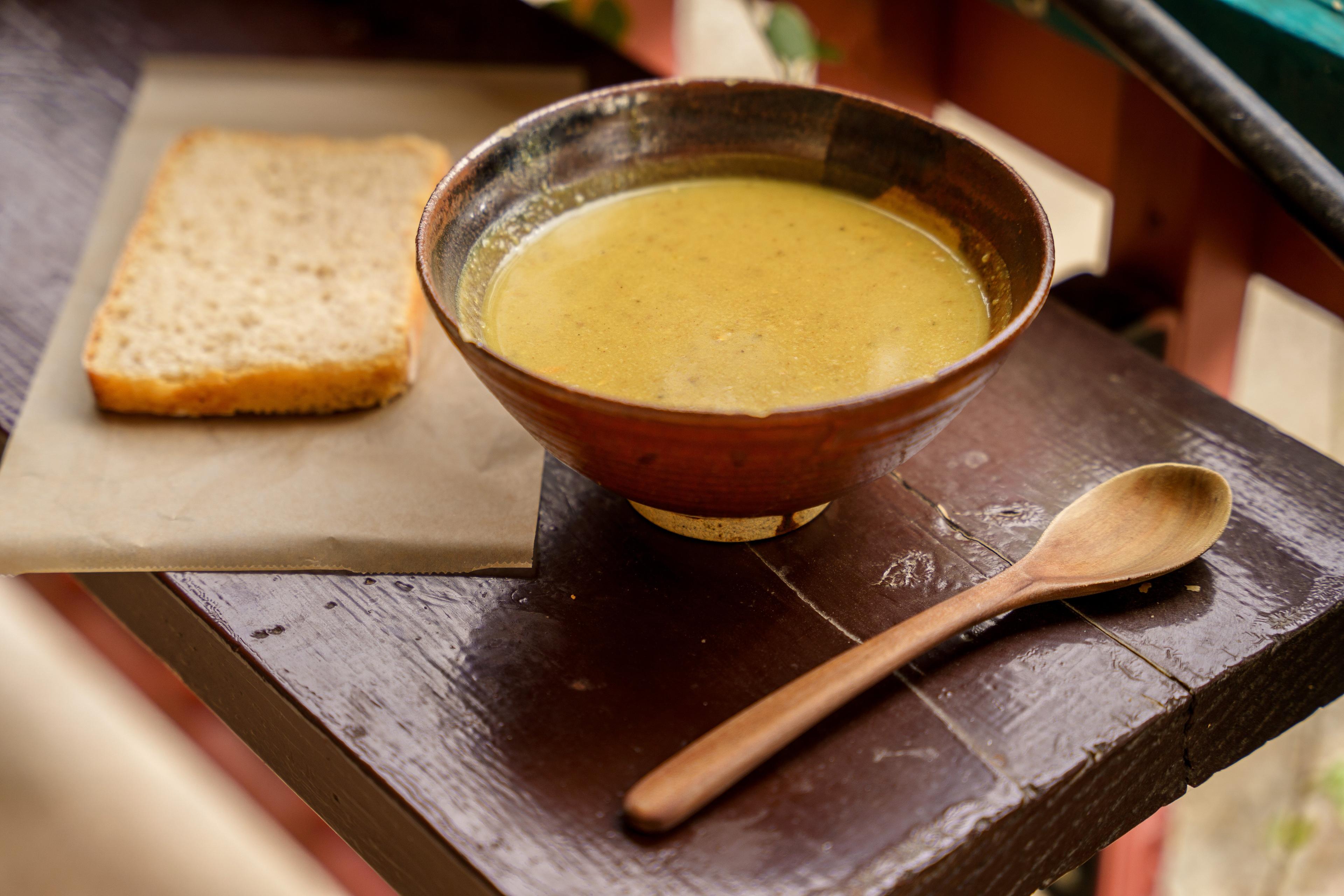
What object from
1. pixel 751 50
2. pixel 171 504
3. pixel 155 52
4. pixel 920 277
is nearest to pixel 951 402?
pixel 920 277

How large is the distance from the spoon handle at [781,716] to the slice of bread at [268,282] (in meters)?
0.52

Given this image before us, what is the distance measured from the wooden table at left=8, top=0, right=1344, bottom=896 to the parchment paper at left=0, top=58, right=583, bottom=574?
0.08ft

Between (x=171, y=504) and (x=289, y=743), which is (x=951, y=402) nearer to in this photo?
(x=289, y=743)

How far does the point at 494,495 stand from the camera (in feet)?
3.10

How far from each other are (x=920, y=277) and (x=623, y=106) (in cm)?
30

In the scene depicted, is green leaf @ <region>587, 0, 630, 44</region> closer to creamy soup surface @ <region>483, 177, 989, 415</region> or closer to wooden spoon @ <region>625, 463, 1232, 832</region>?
creamy soup surface @ <region>483, 177, 989, 415</region>

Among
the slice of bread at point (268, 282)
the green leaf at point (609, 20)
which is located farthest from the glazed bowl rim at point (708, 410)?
the green leaf at point (609, 20)

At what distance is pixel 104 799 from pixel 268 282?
52.6 inches

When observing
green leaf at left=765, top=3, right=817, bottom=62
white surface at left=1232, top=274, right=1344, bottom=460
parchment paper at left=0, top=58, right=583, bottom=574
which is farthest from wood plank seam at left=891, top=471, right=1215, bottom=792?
white surface at left=1232, top=274, right=1344, bottom=460

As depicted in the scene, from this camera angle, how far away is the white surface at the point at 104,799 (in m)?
1.95

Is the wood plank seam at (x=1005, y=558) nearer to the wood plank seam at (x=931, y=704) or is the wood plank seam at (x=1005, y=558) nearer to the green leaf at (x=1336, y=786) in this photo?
the wood plank seam at (x=931, y=704)

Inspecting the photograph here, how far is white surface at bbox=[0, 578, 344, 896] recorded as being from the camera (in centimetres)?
→ 195

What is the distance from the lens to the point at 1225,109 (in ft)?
3.38

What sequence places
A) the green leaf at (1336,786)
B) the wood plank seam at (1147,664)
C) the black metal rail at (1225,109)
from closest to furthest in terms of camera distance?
the wood plank seam at (1147,664) → the black metal rail at (1225,109) → the green leaf at (1336,786)
